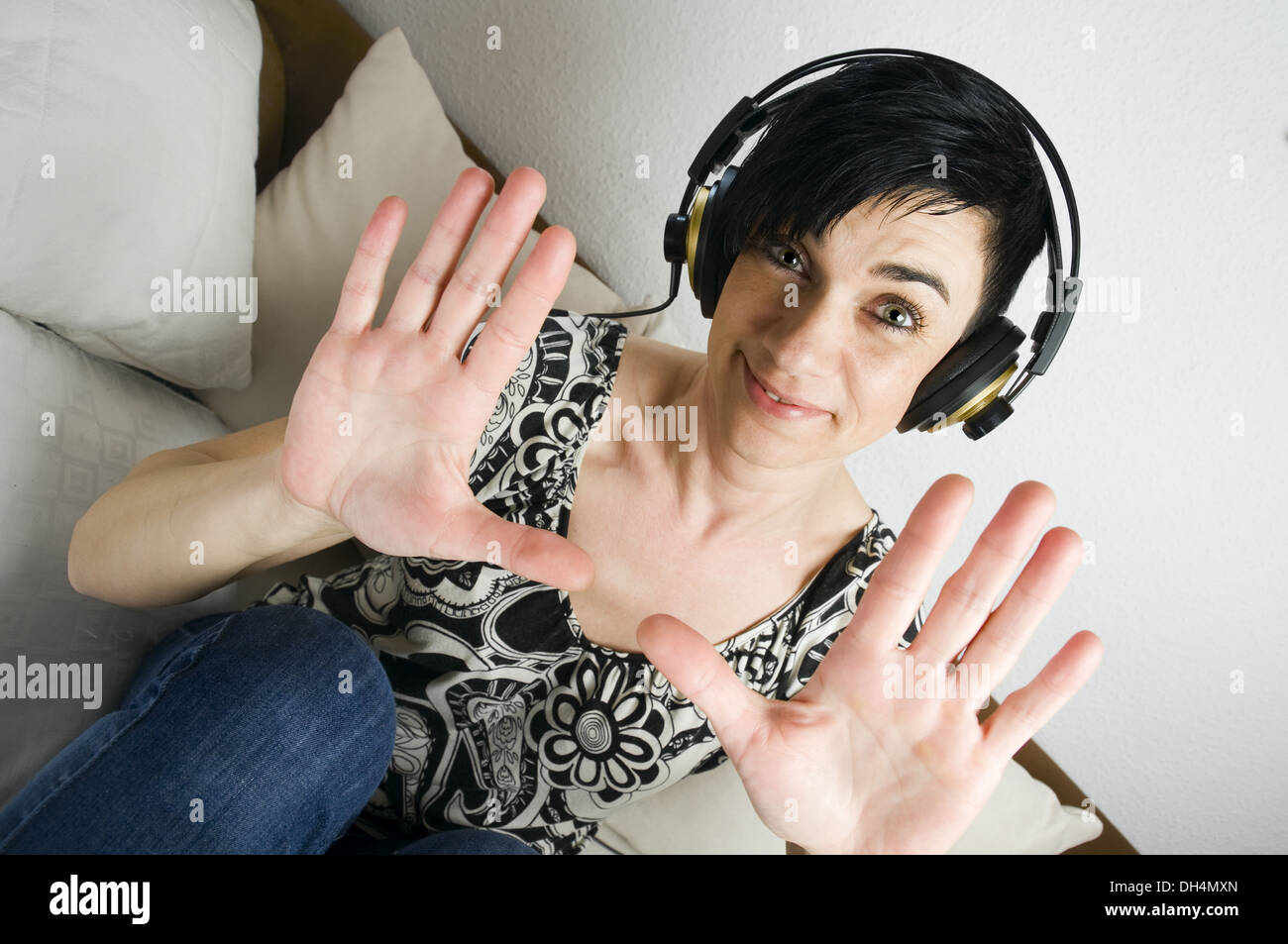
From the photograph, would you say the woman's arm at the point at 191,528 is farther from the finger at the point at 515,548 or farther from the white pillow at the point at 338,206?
the white pillow at the point at 338,206

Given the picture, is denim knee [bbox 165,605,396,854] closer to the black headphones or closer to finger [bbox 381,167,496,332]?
finger [bbox 381,167,496,332]

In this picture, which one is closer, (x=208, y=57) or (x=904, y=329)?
(x=904, y=329)

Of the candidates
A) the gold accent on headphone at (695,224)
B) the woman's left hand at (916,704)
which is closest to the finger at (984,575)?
the woman's left hand at (916,704)

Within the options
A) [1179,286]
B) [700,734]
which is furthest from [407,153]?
[1179,286]

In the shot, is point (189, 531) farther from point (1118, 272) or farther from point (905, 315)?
point (1118, 272)

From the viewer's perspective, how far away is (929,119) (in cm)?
66

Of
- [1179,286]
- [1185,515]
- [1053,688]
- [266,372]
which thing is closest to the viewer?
[1053,688]

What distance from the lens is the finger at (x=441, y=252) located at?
584 mm

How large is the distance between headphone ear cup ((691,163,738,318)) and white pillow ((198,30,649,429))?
1.10 ft

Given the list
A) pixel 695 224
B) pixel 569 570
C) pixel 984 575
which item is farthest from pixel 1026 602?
pixel 695 224

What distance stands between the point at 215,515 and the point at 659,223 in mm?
714

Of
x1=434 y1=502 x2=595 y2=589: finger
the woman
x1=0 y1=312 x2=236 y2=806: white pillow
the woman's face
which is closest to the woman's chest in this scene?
the woman

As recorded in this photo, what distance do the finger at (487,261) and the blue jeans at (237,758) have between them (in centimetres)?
37
